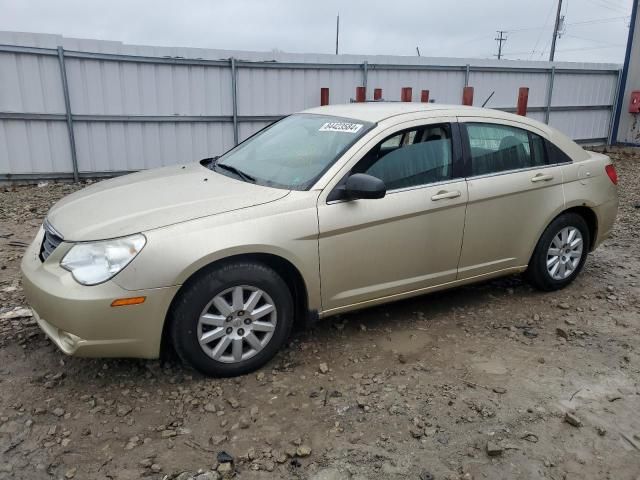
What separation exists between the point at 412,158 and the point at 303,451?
2.08 m

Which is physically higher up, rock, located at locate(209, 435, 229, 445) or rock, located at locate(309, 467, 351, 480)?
rock, located at locate(309, 467, 351, 480)

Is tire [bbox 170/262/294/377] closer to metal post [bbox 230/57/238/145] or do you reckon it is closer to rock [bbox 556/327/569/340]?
rock [bbox 556/327/569/340]

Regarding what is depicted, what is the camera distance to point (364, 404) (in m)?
3.08

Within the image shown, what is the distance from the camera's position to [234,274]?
309 cm

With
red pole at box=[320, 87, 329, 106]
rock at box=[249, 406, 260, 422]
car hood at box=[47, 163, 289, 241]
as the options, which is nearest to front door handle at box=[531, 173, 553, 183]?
car hood at box=[47, 163, 289, 241]

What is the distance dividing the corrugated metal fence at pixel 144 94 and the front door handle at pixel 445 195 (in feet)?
22.4

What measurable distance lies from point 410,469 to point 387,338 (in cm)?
135

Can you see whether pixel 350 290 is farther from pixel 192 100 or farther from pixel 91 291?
pixel 192 100

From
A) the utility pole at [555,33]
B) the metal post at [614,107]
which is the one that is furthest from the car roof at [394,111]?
the utility pole at [555,33]

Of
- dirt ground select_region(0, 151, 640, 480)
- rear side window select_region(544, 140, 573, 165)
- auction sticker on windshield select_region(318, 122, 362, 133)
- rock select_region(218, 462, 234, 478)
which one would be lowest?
dirt ground select_region(0, 151, 640, 480)

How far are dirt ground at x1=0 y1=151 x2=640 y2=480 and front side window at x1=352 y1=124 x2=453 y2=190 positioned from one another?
3.62 feet

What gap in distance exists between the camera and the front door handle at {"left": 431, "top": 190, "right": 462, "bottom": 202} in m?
3.77

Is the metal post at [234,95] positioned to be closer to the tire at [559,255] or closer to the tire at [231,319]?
the tire at [559,255]

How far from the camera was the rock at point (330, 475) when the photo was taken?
8.26 ft
